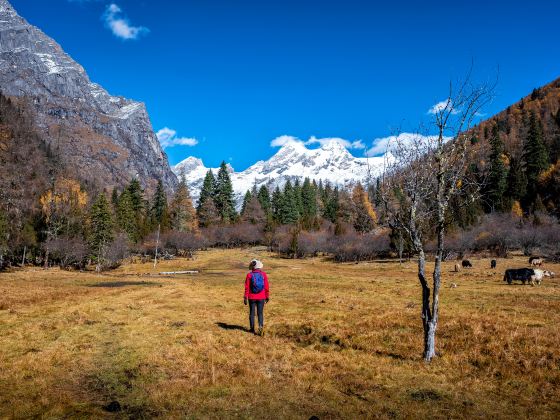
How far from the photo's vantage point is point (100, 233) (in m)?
71.2

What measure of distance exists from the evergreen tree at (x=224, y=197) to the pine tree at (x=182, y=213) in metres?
16.3

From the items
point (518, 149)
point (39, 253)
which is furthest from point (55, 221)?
point (518, 149)

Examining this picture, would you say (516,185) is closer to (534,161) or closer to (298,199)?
(534,161)

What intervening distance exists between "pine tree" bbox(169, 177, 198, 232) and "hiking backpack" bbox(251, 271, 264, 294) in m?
93.2

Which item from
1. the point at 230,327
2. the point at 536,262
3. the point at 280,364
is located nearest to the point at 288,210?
the point at 536,262

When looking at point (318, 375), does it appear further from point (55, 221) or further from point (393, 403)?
point (55, 221)

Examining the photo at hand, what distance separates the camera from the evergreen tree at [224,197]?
132m

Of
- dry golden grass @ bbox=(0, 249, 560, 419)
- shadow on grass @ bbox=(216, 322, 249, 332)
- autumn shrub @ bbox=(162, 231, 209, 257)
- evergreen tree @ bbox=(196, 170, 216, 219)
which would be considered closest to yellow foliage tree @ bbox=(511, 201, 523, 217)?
autumn shrub @ bbox=(162, 231, 209, 257)

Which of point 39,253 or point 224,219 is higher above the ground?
point 224,219

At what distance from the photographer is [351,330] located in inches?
599

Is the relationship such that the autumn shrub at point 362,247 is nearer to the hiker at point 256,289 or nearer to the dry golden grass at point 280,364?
the dry golden grass at point 280,364

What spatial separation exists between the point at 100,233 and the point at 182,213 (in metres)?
39.1

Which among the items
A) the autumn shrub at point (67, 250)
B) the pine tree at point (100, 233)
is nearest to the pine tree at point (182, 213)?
the pine tree at point (100, 233)

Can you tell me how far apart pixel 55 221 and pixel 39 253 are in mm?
7033
